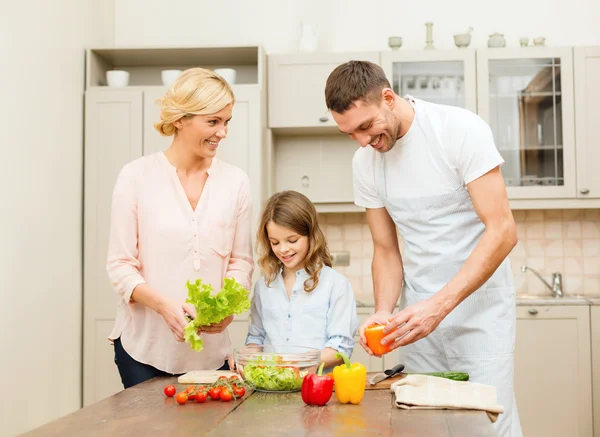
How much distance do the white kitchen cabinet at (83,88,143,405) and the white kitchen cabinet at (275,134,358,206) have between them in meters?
0.89

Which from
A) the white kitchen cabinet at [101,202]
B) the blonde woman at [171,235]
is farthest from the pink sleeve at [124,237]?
the white kitchen cabinet at [101,202]

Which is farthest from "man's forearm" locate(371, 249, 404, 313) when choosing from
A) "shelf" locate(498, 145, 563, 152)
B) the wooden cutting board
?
"shelf" locate(498, 145, 563, 152)

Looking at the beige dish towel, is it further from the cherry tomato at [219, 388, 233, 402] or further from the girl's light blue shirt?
the girl's light blue shirt

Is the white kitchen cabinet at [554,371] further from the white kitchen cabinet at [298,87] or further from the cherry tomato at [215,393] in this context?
the cherry tomato at [215,393]

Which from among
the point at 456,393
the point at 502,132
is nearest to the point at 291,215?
the point at 456,393

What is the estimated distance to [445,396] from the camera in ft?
5.63

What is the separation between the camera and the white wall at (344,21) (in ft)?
14.4

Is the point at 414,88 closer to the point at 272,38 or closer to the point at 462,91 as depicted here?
the point at 462,91

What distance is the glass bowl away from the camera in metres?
1.86

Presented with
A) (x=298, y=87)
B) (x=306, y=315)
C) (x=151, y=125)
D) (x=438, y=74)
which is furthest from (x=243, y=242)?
(x=438, y=74)

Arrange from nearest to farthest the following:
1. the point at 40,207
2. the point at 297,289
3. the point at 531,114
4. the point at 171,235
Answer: the point at 171,235 → the point at 297,289 → the point at 40,207 → the point at 531,114

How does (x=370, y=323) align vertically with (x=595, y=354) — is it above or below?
above

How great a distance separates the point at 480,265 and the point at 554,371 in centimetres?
224

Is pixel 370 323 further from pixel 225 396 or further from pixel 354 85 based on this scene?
pixel 354 85
